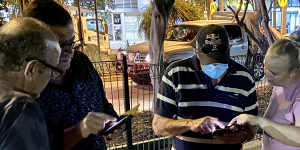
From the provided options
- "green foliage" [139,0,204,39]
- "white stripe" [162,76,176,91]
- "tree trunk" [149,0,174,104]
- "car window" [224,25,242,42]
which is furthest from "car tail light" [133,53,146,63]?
"white stripe" [162,76,176,91]

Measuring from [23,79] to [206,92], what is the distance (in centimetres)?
102

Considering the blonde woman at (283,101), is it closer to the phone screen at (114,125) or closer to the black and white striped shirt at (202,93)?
the black and white striped shirt at (202,93)

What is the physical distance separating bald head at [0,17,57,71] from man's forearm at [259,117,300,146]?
1121mm

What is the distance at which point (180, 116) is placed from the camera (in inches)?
62.9

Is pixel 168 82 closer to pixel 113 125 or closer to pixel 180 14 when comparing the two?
pixel 113 125

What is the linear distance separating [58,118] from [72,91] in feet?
0.52

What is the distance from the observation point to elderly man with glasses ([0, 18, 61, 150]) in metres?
0.75

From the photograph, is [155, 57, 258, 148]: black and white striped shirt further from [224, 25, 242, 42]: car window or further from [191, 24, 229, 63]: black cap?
[224, 25, 242, 42]: car window

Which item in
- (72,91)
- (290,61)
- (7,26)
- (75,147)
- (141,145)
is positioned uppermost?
(7,26)

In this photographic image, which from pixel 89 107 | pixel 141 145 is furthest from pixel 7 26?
pixel 141 145

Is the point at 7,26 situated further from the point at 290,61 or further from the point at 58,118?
the point at 290,61

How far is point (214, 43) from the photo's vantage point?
1524mm

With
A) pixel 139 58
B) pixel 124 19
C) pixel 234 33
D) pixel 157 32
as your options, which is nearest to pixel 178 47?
pixel 139 58

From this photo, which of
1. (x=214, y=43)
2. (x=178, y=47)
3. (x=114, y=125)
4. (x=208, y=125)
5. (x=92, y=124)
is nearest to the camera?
(x=92, y=124)
